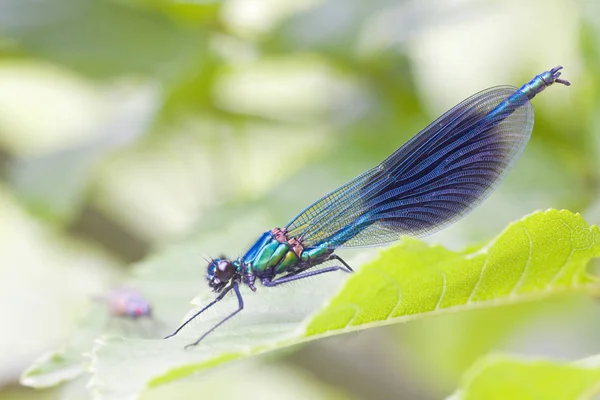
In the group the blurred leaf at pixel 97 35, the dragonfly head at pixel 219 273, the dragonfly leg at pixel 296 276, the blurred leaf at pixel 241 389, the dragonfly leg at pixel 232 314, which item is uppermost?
the blurred leaf at pixel 97 35

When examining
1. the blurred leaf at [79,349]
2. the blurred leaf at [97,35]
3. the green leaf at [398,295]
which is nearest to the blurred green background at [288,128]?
the blurred leaf at [97,35]

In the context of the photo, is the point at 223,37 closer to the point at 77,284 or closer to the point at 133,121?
the point at 133,121

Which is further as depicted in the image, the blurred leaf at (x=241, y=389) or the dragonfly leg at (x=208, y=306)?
the blurred leaf at (x=241, y=389)

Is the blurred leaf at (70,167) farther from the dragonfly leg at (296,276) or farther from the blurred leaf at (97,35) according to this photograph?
the dragonfly leg at (296,276)

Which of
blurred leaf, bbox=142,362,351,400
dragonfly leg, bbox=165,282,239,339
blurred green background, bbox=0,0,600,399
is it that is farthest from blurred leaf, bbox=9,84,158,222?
blurred leaf, bbox=142,362,351,400

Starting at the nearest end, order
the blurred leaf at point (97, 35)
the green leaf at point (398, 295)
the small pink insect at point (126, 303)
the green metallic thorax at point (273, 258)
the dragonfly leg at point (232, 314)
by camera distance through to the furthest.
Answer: the green leaf at point (398, 295) < the dragonfly leg at point (232, 314) < the small pink insect at point (126, 303) < the green metallic thorax at point (273, 258) < the blurred leaf at point (97, 35)

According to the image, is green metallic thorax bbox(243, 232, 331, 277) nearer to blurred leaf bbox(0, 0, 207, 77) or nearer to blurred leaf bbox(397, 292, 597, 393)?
blurred leaf bbox(0, 0, 207, 77)

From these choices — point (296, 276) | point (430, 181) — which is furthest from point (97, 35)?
point (430, 181)
